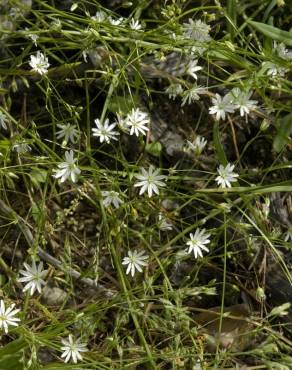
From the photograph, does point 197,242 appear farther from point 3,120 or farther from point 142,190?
point 3,120

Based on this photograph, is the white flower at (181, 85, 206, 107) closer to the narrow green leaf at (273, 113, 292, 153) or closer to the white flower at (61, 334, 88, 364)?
the narrow green leaf at (273, 113, 292, 153)

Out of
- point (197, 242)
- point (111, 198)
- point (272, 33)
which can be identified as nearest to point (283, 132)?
point (272, 33)

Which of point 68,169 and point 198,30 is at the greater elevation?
point 198,30

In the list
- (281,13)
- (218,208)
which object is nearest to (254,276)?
(218,208)

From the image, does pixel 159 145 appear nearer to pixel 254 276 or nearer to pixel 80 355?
pixel 254 276

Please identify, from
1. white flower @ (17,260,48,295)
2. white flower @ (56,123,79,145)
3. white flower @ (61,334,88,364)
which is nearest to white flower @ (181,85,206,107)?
white flower @ (56,123,79,145)

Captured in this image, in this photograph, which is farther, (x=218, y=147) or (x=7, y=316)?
(x=218, y=147)
